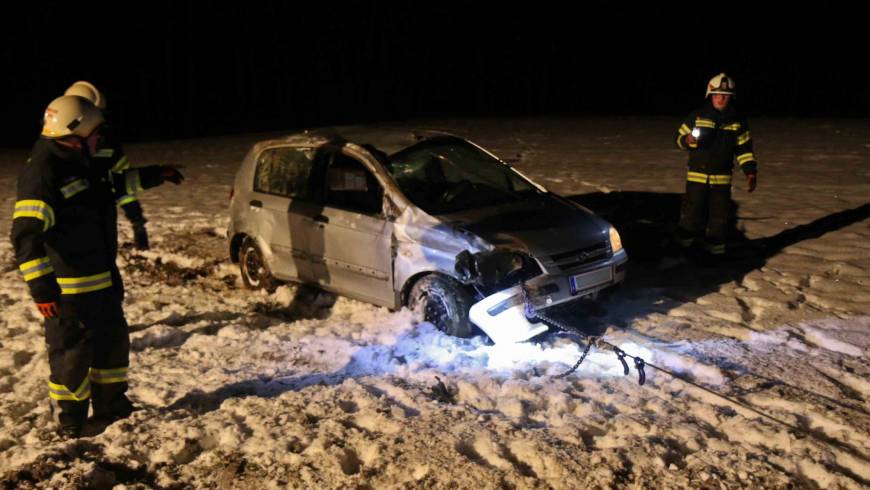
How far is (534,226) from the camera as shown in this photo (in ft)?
19.2

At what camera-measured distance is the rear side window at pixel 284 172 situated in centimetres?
671

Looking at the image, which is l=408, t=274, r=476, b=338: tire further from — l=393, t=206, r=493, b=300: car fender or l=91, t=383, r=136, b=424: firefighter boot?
l=91, t=383, r=136, b=424: firefighter boot

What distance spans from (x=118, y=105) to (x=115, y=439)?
87.8 ft

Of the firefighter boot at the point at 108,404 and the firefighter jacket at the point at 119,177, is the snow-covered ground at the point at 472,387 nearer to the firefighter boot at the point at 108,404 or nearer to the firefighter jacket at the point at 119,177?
the firefighter boot at the point at 108,404

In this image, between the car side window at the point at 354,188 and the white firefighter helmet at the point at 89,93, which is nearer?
the car side window at the point at 354,188

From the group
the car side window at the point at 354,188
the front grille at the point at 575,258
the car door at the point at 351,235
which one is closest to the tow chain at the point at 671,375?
the front grille at the point at 575,258

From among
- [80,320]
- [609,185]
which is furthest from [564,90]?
[80,320]

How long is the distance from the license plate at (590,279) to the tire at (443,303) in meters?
0.78

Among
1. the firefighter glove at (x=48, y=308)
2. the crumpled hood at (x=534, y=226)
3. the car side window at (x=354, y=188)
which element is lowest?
the firefighter glove at (x=48, y=308)

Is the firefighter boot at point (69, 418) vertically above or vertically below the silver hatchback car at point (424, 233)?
below

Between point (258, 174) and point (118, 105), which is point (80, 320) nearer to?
point (258, 174)

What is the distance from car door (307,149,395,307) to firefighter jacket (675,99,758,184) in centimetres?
330

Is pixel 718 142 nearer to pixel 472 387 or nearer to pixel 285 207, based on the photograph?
pixel 472 387

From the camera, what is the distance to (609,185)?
11594 mm
